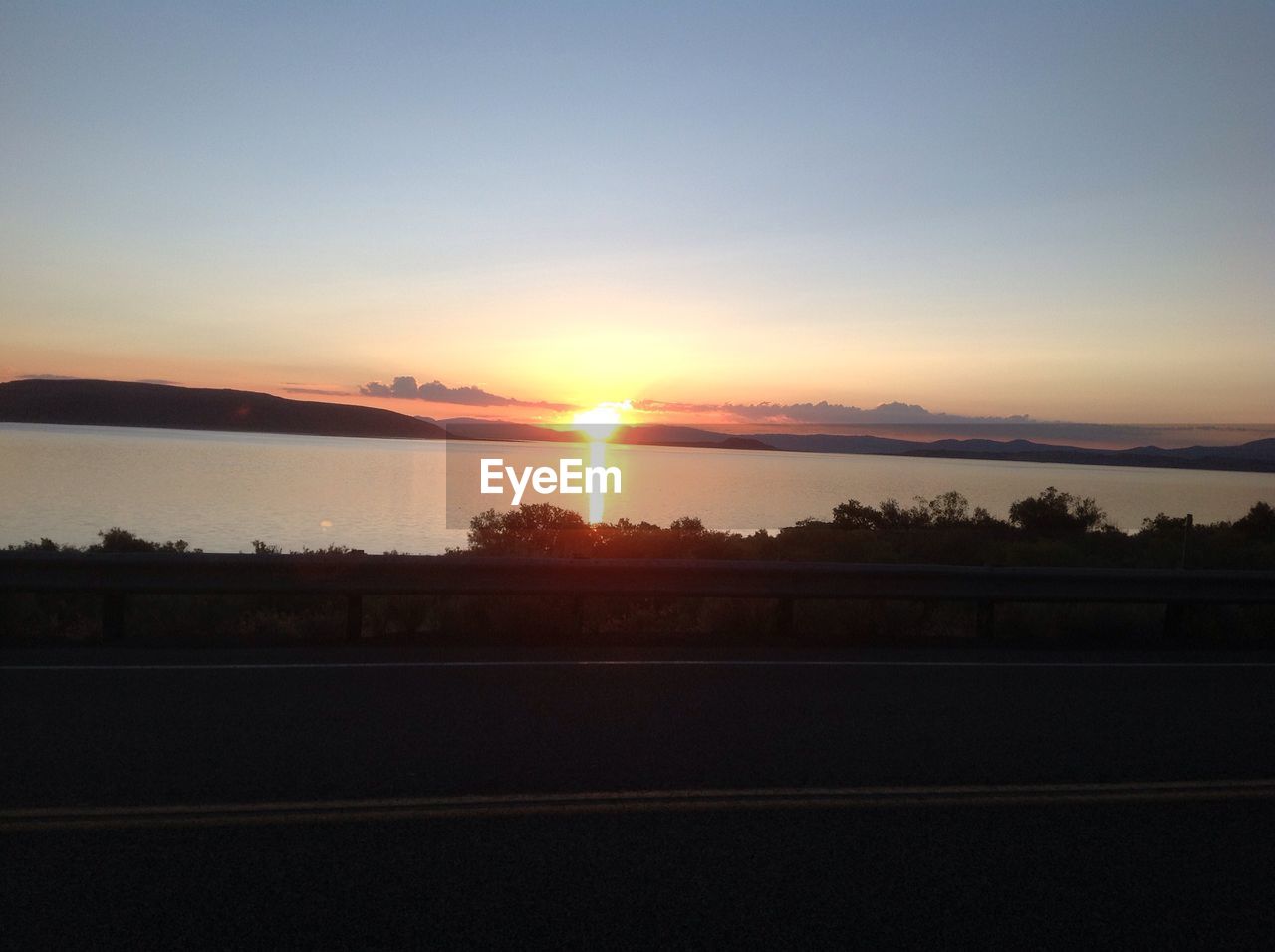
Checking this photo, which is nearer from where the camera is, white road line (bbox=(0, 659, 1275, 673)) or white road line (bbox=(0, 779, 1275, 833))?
white road line (bbox=(0, 779, 1275, 833))

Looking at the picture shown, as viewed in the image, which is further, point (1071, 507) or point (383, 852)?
point (1071, 507)

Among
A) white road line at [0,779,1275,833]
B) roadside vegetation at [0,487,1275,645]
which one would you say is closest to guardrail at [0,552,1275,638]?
roadside vegetation at [0,487,1275,645]

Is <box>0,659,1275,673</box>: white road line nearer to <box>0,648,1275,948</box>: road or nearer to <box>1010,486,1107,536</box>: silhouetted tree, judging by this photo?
<box>0,648,1275,948</box>: road

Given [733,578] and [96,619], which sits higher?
[733,578]

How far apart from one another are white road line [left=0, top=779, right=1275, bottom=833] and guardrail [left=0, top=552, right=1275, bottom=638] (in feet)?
17.8

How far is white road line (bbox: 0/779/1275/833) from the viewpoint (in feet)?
17.5

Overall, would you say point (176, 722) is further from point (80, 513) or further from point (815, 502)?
point (815, 502)

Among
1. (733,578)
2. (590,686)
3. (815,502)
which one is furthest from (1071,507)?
(590,686)

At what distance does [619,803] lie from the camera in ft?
18.8

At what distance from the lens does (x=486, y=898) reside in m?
4.46

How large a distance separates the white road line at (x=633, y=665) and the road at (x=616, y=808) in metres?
0.10

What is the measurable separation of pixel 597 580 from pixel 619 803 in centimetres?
578

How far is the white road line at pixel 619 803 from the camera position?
17.5ft

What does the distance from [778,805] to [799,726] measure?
177 cm
